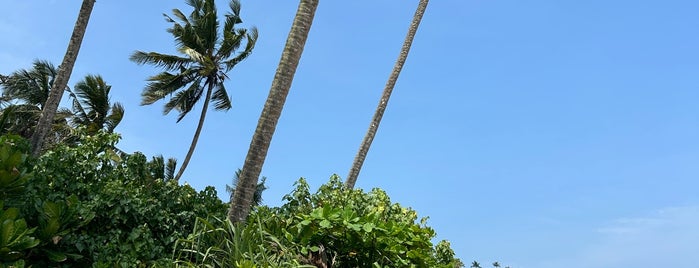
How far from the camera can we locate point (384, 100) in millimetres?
15281

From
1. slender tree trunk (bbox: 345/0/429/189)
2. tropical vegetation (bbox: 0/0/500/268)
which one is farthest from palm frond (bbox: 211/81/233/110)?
tropical vegetation (bbox: 0/0/500/268)

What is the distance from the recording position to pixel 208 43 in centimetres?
2641

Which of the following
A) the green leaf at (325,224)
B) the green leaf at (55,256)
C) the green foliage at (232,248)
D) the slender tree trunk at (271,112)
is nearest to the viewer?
the green foliage at (232,248)

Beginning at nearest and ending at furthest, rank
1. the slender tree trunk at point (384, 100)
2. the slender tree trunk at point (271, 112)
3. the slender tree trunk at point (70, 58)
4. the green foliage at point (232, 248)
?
the green foliage at point (232, 248) < the slender tree trunk at point (271, 112) < the slender tree trunk at point (70, 58) < the slender tree trunk at point (384, 100)

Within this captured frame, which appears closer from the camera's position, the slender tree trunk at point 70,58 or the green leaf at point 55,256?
the green leaf at point 55,256

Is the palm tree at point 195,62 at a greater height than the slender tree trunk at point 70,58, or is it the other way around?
the palm tree at point 195,62

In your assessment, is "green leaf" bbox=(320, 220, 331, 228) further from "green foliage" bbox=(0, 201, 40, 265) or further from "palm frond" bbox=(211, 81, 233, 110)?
"palm frond" bbox=(211, 81, 233, 110)

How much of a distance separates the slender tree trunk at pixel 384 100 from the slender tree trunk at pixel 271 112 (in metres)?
6.38

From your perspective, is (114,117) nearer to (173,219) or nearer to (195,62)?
(195,62)

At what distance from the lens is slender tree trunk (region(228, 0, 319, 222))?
685 cm

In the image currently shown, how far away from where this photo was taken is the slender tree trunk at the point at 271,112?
6852mm

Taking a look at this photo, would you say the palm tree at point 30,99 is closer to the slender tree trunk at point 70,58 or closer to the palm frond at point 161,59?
the palm frond at point 161,59

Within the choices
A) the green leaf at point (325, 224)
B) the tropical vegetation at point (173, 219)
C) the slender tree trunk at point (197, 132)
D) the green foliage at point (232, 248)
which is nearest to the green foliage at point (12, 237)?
the tropical vegetation at point (173, 219)

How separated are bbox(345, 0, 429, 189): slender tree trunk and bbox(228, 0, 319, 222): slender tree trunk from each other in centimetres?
638
